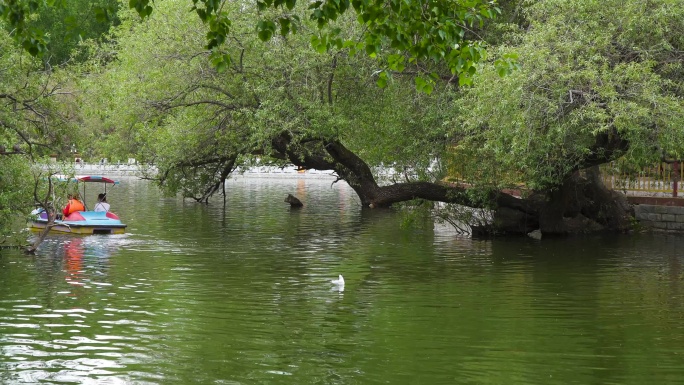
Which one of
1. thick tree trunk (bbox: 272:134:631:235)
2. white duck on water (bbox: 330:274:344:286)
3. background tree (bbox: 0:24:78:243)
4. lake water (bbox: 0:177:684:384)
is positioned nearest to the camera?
lake water (bbox: 0:177:684:384)

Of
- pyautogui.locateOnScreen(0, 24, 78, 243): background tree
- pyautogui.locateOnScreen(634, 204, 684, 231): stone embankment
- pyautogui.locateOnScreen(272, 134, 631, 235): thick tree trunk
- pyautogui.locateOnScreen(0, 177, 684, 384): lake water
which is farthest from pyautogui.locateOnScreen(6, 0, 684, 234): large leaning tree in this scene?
pyautogui.locateOnScreen(0, 24, 78, 243): background tree

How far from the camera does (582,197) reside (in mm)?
30906

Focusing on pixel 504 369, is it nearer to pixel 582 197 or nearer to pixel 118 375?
pixel 118 375

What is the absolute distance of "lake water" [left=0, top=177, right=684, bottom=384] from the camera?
12.1 m

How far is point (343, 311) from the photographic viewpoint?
16.8m

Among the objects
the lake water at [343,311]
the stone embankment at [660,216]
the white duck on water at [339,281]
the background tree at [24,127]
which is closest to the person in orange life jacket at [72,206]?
the lake water at [343,311]

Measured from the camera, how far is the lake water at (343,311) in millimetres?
12070

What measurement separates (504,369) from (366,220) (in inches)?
1094

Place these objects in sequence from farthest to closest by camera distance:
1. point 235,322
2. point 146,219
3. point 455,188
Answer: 1. point 146,219
2. point 455,188
3. point 235,322

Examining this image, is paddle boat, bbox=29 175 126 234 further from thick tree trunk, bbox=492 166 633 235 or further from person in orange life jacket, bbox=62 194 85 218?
thick tree trunk, bbox=492 166 633 235

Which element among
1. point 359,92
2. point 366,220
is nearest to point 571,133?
point 359,92

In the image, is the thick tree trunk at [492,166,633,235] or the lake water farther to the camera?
the thick tree trunk at [492,166,633,235]

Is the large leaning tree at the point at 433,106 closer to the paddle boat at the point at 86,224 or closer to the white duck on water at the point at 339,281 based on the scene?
the paddle boat at the point at 86,224

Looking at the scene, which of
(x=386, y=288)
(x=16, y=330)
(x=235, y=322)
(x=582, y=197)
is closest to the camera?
(x=16, y=330)
